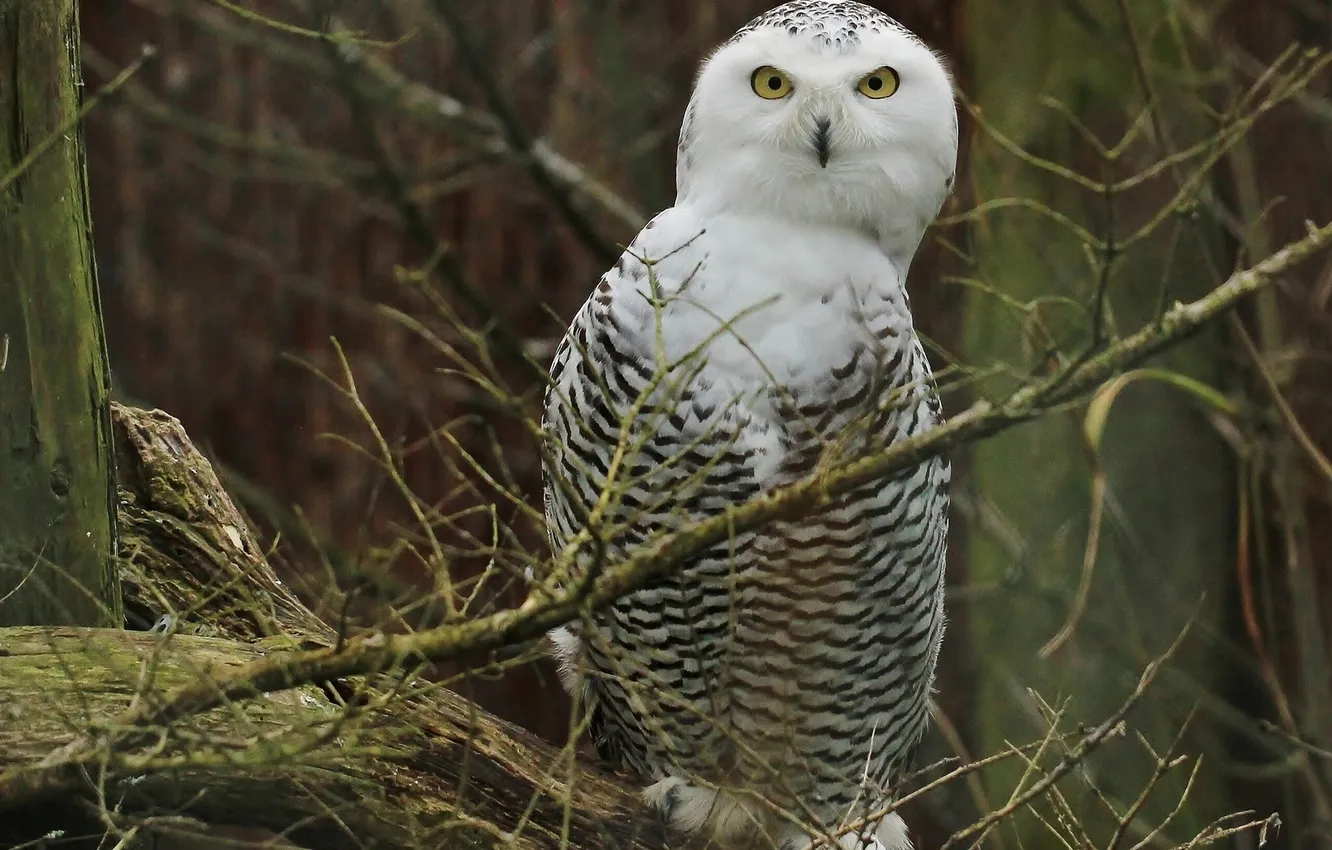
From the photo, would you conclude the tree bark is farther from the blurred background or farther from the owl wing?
the blurred background

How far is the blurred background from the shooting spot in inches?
135

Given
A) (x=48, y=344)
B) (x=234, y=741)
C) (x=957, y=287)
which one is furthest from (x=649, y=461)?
(x=957, y=287)

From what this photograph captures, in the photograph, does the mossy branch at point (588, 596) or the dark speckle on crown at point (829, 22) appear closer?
the mossy branch at point (588, 596)

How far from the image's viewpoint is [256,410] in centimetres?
470

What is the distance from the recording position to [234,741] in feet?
3.91

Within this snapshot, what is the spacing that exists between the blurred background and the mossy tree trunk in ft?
2.86

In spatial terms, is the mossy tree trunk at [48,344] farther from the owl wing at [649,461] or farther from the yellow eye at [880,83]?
the yellow eye at [880,83]

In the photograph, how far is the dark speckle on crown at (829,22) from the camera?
207cm

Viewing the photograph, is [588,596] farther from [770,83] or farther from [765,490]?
[770,83]

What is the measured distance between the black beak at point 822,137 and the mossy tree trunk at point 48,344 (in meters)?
0.91

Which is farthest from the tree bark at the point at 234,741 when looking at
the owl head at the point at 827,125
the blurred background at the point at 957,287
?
the owl head at the point at 827,125

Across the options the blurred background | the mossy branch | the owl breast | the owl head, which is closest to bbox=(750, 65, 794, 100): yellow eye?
the owl head

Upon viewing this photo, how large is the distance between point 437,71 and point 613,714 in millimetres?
2565

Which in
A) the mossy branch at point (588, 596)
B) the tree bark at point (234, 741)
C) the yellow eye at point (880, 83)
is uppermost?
the yellow eye at point (880, 83)
